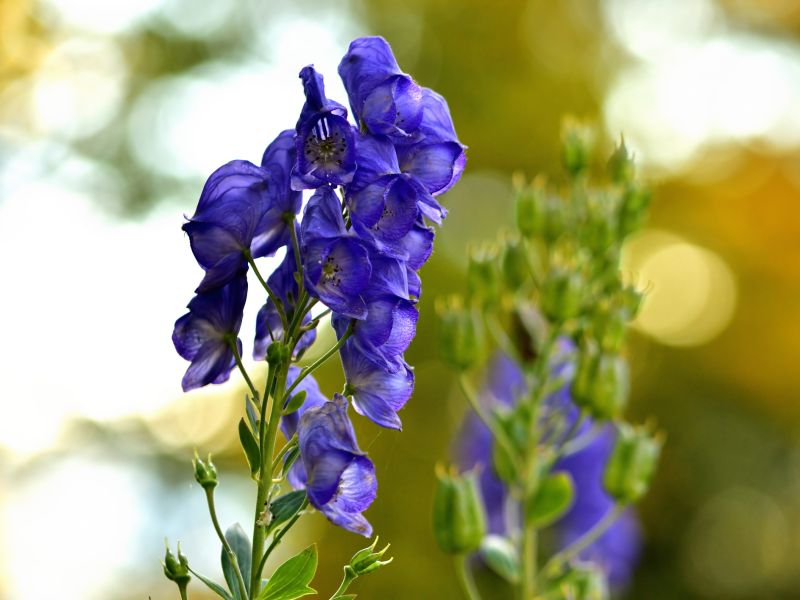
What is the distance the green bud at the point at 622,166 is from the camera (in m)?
1.62

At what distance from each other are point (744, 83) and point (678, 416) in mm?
2133

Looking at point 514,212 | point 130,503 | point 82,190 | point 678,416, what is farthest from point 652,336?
point 514,212

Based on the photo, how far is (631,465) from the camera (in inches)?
60.1

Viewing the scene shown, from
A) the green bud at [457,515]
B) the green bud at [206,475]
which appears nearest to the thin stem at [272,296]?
the green bud at [206,475]

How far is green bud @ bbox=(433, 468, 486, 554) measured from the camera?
145cm

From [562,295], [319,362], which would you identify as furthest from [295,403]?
[562,295]

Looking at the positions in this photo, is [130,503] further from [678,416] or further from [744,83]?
[744,83]

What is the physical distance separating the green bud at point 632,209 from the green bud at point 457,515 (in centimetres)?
44

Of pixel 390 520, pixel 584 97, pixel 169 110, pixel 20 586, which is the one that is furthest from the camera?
pixel 169 110

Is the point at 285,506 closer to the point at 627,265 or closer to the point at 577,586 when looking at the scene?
the point at 577,586

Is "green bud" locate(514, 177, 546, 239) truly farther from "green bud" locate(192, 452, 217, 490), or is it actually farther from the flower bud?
"green bud" locate(192, 452, 217, 490)

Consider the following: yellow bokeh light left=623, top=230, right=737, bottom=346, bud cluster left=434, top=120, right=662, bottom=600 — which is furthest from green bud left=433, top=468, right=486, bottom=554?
yellow bokeh light left=623, top=230, right=737, bottom=346

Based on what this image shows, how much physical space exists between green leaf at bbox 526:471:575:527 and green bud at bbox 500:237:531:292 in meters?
0.28

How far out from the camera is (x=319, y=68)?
0.84 metres
